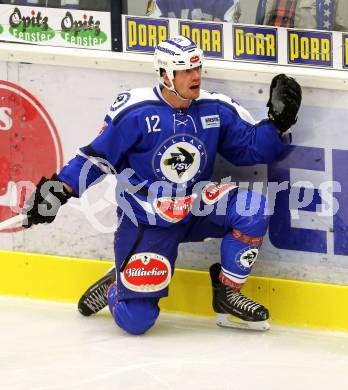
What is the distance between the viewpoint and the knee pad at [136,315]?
15.0 ft

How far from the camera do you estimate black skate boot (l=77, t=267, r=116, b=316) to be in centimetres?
480

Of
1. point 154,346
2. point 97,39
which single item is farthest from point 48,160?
point 154,346

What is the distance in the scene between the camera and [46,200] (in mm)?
4551

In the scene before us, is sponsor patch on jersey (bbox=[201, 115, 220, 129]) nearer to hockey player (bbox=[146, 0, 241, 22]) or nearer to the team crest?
the team crest

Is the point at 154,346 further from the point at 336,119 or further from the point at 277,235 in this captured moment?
the point at 336,119

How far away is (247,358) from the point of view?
4.31 metres

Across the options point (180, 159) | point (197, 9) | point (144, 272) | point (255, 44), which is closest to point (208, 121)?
point (180, 159)

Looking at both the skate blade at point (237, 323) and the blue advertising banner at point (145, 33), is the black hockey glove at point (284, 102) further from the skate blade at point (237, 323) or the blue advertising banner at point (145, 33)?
the skate blade at point (237, 323)

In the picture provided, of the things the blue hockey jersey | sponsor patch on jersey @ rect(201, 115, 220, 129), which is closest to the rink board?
the blue hockey jersey

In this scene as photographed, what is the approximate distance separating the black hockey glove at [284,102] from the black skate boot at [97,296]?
94 centimetres

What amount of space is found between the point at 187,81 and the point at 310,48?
20.7 inches

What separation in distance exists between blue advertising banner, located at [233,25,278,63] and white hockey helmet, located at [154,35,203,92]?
1.00ft

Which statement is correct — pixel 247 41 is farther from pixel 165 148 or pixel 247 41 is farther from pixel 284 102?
pixel 165 148

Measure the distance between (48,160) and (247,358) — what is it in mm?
1262
